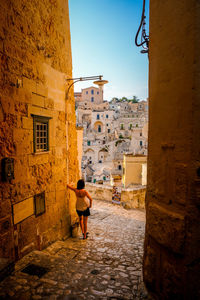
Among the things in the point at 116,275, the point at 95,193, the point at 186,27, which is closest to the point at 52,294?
the point at 116,275

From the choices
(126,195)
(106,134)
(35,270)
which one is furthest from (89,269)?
(106,134)

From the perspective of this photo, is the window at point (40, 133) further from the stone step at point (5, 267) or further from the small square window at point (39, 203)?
the stone step at point (5, 267)

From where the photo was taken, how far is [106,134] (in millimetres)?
58188

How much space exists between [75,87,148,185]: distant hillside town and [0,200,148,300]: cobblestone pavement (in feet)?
80.7

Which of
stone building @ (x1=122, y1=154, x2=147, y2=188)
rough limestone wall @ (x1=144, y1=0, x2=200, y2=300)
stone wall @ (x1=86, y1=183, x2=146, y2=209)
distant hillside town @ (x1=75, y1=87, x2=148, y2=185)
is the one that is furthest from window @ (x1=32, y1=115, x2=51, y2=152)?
distant hillside town @ (x1=75, y1=87, x2=148, y2=185)

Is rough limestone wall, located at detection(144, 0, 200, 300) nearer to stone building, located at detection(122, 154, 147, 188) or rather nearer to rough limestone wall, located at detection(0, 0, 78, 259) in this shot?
rough limestone wall, located at detection(0, 0, 78, 259)

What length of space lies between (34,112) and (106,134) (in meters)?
53.8

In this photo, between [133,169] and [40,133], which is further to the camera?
[133,169]

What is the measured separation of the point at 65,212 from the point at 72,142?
2.28 m

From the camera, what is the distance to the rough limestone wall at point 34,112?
3826 millimetres

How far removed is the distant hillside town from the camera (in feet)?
A: 137

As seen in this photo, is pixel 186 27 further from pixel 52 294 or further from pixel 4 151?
pixel 52 294

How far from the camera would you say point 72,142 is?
6523 mm

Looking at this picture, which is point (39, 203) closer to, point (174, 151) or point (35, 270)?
point (35, 270)
